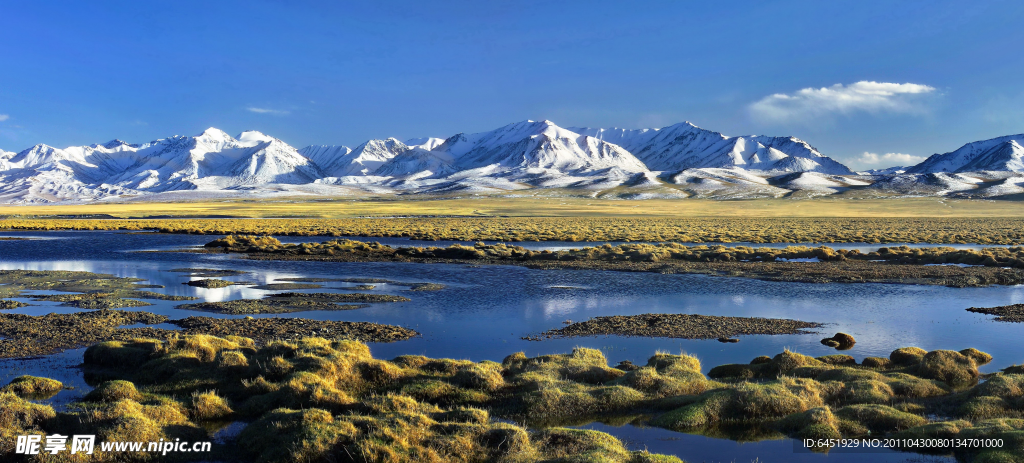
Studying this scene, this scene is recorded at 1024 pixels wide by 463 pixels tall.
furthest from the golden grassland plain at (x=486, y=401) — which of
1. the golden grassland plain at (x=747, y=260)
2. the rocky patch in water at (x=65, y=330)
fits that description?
the golden grassland plain at (x=747, y=260)

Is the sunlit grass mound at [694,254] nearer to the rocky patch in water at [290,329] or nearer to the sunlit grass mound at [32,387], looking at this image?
the rocky patch in water at [290,329]

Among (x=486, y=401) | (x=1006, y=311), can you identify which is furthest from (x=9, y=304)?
(x=1006, y=311)

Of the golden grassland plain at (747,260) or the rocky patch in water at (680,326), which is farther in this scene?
the golden grassland plain at (747,260)

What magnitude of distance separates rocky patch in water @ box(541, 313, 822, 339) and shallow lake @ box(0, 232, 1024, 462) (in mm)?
808

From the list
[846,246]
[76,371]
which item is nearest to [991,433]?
[76,371]

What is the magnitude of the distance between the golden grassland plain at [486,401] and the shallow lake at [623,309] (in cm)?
116

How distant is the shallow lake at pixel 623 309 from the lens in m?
20.8

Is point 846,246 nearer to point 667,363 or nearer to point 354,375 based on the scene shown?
point 667,363

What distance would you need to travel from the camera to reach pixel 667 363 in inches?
734

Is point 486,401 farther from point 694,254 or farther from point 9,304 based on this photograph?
point 694,254

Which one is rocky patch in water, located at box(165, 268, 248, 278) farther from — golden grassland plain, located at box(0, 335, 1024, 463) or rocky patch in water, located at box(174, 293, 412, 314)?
golden grassland plain, located at box(0, 335, 1024, 463)

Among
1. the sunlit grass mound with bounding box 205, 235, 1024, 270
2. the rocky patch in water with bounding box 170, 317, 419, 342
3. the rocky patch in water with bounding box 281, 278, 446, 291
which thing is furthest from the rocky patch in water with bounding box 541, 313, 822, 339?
the sunlit grass mound with bounding box 205, 235, 1024, 270

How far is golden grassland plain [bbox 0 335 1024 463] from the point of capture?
12.6m

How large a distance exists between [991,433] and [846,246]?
55731 millimetres
